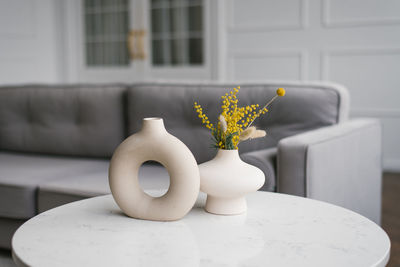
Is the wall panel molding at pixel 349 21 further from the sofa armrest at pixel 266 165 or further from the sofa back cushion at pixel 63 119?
the sofa armrest at pixel 266 165

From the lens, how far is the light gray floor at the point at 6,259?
2.04 meters

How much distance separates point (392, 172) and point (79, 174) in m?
2.83

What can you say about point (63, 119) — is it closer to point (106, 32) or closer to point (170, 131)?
point (170, 131)

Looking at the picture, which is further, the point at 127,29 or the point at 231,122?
the point at 127,29

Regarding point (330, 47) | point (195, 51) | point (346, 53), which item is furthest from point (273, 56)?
point (195, 51)

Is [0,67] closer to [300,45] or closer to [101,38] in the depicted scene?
[101,38]

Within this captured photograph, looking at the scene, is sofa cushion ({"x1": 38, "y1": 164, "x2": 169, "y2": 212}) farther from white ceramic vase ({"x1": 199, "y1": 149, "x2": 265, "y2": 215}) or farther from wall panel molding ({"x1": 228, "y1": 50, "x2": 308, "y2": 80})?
wall panel molding ({"x1": 228, "y1": 50, "x2": 308, "y2": 80})

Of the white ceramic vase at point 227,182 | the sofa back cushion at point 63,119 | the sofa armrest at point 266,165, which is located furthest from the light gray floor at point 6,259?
the white ceramic vase at point 227,182

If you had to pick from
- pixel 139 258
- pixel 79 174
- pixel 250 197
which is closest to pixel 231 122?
pixel 250 197

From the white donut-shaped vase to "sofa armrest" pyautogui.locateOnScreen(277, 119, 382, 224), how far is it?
0.59 metres

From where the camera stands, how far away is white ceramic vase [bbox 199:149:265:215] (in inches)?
46.4

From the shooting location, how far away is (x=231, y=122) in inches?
48.2

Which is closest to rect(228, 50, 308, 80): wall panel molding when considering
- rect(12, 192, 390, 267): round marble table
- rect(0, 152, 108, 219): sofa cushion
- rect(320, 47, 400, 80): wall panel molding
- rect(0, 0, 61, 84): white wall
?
rect(320, 47, 400, 80): wall panel molding

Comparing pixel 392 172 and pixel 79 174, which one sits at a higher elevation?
pixel 79 174
